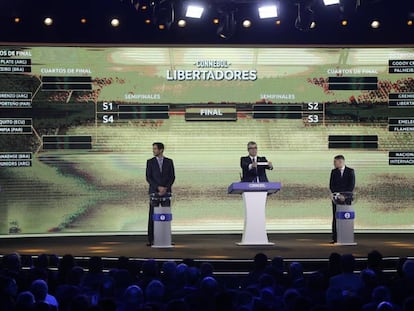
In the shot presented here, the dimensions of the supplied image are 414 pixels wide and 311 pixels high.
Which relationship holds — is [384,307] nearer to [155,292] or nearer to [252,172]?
[155,292]

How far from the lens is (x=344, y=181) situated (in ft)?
45.1

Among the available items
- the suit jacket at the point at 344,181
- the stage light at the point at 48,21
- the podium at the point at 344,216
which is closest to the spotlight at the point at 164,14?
the stage light at the point at 48,21

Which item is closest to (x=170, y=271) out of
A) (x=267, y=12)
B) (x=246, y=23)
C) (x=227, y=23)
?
(x=267, y=12)

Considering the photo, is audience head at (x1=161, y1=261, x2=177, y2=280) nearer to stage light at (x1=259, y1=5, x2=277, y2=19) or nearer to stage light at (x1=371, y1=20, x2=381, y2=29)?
stage light at (x1=259, y1=5, x2=277, y2=19)

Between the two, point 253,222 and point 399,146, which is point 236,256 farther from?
point 399,146

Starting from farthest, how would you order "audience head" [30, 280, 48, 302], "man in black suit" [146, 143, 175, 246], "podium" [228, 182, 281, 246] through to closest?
1. "man in black suit" [146, 143, 175, 246]
2. "podium" [228, 182, 281, 246]
3. "audience head" [30, 280, 48, 302]

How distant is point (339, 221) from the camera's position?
13430 mm

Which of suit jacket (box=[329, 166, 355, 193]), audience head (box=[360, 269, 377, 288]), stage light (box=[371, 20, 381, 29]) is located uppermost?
stage light (box=[371, 20, 381, 29])

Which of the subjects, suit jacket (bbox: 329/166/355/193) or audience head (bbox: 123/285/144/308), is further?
suit jacket (bbox: 329/166/355/193)

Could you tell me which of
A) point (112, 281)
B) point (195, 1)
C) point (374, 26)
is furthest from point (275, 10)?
point (112, 281)

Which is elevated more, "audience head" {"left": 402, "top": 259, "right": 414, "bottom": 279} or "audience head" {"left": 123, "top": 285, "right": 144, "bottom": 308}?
"audience head" {"left": 402, "top": 259, "right": 414, "bottom": 279}

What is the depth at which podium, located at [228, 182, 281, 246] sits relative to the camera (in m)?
12.9

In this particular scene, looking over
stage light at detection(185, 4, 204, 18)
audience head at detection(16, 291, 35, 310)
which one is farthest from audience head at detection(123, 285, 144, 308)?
stage light at detection(185, 4, 204, 18)

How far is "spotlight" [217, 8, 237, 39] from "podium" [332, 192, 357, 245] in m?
3.55
